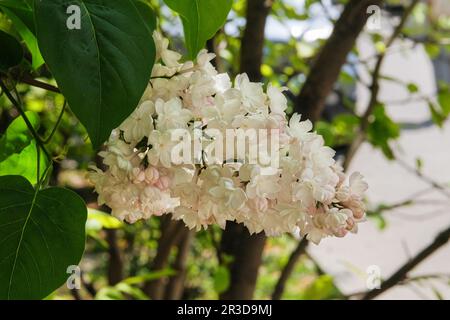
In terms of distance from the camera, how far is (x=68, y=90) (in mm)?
343

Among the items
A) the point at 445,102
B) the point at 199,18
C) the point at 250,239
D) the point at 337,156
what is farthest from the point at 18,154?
the point at 337,156

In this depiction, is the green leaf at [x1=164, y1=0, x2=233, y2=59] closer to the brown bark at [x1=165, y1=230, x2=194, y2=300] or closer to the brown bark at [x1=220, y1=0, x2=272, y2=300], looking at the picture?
the brown bark at [x1=220, y1=0, x2=272, y2=300]

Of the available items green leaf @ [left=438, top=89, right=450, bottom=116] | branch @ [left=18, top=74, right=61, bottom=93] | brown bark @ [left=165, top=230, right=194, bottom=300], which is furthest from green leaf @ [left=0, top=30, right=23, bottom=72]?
green leaf @ [left=438, top=89, right=450, bottom=116]

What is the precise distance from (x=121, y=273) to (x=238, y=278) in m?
0.49

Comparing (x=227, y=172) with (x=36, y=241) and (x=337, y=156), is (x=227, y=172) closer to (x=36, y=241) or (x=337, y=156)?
(x=36, y=241)

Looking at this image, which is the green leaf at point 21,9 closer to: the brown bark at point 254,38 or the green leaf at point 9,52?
the green leaf at point 9,52

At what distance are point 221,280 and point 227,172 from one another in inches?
22.6

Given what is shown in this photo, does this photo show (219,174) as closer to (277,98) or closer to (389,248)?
(277,98)

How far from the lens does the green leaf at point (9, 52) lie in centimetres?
45

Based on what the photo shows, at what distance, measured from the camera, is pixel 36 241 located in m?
0.41

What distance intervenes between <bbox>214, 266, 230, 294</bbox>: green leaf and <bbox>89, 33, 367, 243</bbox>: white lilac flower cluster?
53cm

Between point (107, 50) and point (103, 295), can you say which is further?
point (103, 295)

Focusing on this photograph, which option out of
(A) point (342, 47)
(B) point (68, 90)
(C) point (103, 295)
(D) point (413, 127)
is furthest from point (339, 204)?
(D) point (413, 127)
